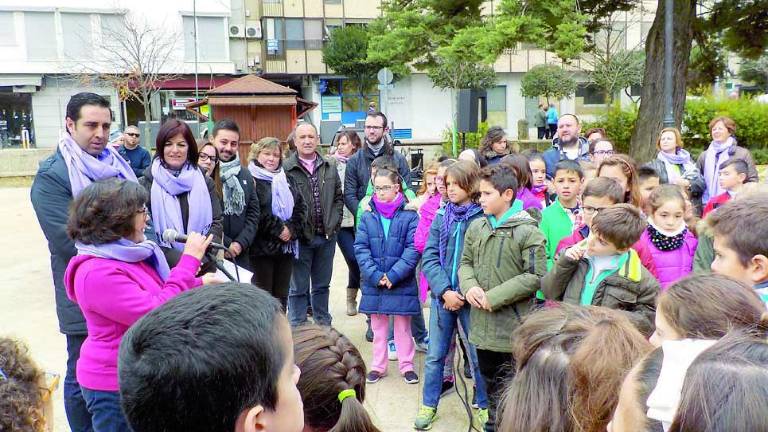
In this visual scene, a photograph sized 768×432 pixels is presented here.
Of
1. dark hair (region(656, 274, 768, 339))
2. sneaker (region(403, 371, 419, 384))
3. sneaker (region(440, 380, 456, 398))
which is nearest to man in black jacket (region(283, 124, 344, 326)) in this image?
sneaker (region(403, 371, 419, 384))

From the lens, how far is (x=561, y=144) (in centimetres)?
664

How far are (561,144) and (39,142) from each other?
102ft

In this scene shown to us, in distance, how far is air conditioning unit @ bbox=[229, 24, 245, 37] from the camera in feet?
110

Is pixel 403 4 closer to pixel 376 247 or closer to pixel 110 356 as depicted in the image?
pixel 376 247

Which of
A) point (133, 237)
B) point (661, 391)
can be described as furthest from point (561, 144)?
point (661, 391)

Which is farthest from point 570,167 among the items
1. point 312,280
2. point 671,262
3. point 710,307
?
point 710,307

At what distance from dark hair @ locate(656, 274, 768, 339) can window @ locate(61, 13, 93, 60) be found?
1284 inches

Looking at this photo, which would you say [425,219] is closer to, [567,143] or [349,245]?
[349,245]

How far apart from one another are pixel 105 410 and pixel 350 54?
102 ft

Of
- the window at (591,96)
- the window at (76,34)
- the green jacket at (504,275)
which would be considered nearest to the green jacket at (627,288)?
the green jacket at (504,275)

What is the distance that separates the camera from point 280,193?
17.3ft

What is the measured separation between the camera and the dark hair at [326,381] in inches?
70.5

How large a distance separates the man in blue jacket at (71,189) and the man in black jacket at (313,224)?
2.21m

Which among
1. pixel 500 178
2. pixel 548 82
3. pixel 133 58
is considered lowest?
pixel 500 178
